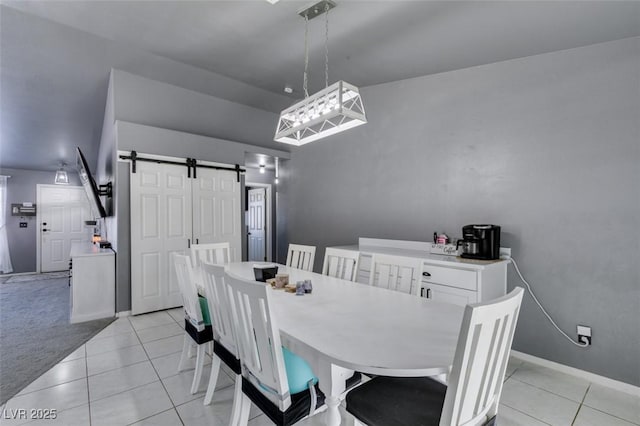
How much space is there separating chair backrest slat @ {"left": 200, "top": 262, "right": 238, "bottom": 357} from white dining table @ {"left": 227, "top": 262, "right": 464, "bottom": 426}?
21 cm

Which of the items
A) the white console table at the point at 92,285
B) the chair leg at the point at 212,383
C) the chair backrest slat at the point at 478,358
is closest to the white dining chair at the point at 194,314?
the chair leg at the point at 212,383

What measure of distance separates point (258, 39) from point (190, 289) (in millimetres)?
2590

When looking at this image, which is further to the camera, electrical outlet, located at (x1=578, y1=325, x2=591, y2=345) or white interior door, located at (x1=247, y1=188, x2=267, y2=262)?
white interior door, located at (x1=247, y1=188, x2=267, y2=262)

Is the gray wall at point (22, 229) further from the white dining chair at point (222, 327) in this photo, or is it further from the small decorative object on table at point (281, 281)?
the small decorative object on table at point (281, 281)

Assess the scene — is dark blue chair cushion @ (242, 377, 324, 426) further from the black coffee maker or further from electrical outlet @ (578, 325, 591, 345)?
electrical outlet @ (578, 325, 591, 345)

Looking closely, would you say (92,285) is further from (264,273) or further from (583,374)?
(583,374)

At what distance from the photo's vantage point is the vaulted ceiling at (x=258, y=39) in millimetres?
2295

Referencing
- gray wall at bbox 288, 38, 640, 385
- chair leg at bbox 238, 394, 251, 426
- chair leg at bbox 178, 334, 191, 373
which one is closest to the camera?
chair leg at bbox 238, 394, 251, 426

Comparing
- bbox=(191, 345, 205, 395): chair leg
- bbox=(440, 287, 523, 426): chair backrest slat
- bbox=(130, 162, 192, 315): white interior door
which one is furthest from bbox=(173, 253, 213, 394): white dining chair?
bbox=(130, 162, 192, 315): white interior door

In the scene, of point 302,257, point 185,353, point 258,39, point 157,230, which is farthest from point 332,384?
point 157,230

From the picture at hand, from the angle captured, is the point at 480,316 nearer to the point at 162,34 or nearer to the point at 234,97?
the point at 162,34

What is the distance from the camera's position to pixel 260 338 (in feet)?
4.34

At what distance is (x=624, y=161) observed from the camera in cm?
227

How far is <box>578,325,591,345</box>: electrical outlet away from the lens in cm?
241
